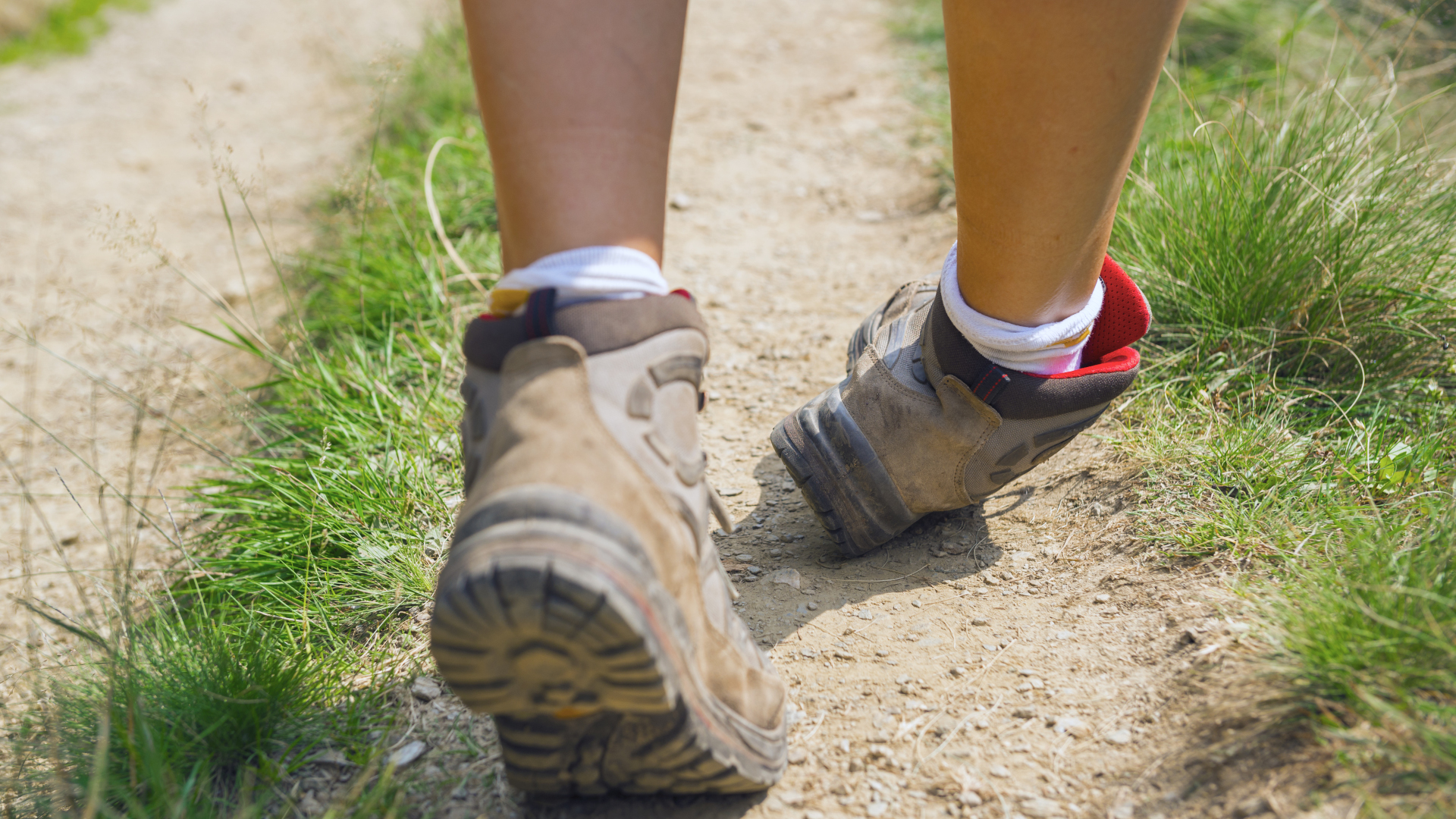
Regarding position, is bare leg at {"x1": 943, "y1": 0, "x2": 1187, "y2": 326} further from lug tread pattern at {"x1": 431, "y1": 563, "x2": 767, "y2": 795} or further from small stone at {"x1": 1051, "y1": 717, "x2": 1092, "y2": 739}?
lug tread pattern at {"x1": 431, "y1": 563, "x2": 767, "y2": 795}

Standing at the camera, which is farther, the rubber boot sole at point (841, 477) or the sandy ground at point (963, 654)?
the rubber boot sole at point (841, 477)

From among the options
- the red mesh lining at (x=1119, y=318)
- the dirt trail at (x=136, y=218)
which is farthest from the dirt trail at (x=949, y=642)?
the dirt trail at (x=136, y=218)

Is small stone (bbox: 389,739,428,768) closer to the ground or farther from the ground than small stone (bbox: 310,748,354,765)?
farther from the ground

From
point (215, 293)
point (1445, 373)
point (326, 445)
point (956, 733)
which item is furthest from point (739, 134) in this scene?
point (956, 733)

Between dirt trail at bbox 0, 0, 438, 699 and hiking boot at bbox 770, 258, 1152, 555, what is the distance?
1.06 m

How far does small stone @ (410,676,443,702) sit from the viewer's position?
127 cm

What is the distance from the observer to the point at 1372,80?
2.53 meters

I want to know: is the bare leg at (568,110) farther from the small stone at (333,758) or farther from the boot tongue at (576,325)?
the small stone at (333,758)

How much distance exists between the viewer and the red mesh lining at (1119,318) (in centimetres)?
139

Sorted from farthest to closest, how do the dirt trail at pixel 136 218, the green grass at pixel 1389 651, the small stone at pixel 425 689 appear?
the dirt trail at pixel 136 218
the small stone at pixel 425 689
the green grass at pixel 1389 651

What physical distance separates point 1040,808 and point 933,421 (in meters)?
0.58

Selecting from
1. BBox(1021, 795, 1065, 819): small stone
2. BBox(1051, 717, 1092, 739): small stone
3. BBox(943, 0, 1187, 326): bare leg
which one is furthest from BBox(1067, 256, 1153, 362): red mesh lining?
BBox(1021, 795, 1065, 819): small stone

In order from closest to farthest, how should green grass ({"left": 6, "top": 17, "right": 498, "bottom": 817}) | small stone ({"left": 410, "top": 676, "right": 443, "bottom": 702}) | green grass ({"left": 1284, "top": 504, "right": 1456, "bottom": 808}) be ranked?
green grass ({"left": 1284, "top": 504, "right": 1456, "bottom": 808}) → green grass ({"left": 6, "top": 17, "right": 498, "bottom": 817}) → small stone ({"left": 410, "top": 676, "right": 443, "bottom": 702})

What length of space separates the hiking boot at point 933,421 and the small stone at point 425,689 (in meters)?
0.65
